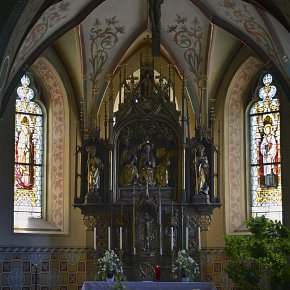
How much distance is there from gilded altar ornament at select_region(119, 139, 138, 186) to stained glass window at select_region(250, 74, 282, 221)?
3.06 meters

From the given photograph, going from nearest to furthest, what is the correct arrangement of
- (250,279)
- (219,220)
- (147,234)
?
(250,279), (147,234), (219,220)

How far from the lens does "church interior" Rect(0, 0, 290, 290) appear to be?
62.0 feet

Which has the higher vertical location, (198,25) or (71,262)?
(198,25)

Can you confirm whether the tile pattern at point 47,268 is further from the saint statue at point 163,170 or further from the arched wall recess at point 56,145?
the saint statue at point 163,170

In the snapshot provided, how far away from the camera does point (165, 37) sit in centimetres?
2072

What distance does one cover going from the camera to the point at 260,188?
20500 millimetres

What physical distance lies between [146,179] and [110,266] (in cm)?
228

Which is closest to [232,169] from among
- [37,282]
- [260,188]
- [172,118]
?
[260,188]

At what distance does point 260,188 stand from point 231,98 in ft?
7.57

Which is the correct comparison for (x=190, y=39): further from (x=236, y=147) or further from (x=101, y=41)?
(x=236, y=147)

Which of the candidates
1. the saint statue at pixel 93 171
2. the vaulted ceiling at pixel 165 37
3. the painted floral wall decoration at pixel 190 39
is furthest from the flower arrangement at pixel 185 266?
the painted floral wall decoration at pixel 190 39

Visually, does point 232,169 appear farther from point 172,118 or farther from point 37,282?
point 37,282

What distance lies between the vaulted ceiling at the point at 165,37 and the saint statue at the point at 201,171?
1956mm

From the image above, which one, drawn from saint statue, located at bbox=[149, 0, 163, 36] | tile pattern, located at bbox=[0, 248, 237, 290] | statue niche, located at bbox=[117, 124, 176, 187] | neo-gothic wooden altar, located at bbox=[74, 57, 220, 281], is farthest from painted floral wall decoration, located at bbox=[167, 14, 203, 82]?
tile pattern, located at bbox=[0, 248, 237, 290]
